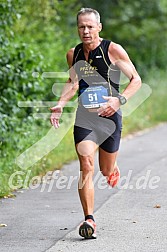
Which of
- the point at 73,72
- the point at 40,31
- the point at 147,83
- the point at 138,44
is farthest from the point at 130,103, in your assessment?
the point at 73,72

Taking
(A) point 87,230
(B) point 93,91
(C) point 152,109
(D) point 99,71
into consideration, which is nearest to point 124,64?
(D) point 99,71

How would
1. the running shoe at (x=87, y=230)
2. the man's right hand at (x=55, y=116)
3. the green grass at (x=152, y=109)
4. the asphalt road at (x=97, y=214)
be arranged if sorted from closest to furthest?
the asphalt road at (x=97, y=214) → the running shoe at (x=87, y=230) → the man's right hand at (x=55, y=116) → the green grass at (x=152, y=109)

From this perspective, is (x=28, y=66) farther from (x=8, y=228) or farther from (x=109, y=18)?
(x=109, y=18)

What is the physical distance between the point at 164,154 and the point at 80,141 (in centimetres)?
714

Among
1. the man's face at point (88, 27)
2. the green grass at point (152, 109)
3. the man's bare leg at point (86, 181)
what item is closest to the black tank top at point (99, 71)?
the man's face at point (88, 27)

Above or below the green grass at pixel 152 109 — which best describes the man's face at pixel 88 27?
above

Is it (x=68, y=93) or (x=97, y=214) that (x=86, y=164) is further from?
(x=97, y=214)

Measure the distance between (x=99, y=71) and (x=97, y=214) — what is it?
1.86 meters

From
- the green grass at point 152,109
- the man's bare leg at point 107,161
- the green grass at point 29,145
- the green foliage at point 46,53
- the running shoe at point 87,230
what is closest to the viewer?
the running shoe at point 87,230

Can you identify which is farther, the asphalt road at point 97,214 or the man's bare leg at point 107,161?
the man's bare leg at point 107,161

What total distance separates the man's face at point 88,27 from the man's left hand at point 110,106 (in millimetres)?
607

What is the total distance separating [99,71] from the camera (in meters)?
8.16

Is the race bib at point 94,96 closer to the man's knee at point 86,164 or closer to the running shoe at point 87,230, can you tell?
the man's knee at point 86,164

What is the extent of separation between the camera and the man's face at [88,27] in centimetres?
808
